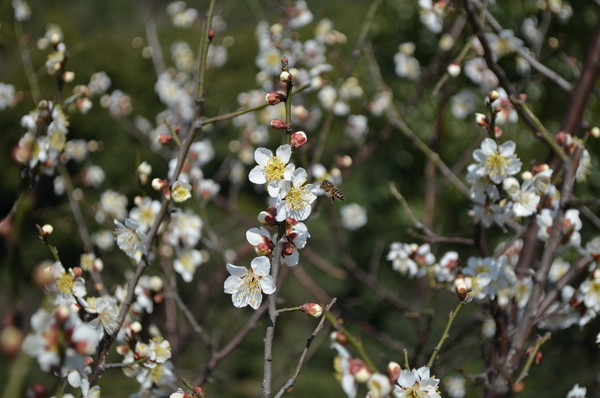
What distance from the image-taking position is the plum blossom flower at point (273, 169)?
1.21 metres

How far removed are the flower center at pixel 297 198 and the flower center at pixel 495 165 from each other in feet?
1.80

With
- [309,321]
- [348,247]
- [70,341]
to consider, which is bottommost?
[309,321]

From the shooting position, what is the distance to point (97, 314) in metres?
1.35

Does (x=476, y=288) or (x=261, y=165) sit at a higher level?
(x=261, y=165)

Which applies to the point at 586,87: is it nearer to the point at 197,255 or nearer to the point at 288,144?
the point at 288,144

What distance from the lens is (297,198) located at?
1.23m

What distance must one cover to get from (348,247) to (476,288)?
16.1 feet

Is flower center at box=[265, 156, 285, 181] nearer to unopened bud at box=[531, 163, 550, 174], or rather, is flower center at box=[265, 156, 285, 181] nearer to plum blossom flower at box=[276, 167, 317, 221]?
plum blossom flower at box=[276, 167, 317, 221]

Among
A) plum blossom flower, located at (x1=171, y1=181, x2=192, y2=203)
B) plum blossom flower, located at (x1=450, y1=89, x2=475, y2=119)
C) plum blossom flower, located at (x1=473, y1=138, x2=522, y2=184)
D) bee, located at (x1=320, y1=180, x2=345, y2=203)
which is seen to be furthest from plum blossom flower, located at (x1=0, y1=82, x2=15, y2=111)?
plum blossom flower, located at (x1=450, y1=89, x2=475, y2=119)

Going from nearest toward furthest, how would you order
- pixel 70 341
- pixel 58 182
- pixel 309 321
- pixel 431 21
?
pixel 70 341, pixel 431 21, pixel 58 182, pixel 309 321

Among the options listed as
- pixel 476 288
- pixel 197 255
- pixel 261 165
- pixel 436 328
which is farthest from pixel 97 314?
pixel 436 328

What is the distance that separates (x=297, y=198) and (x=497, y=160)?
596 millimetres

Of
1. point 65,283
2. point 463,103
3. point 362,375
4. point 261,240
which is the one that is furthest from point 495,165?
point 463,103

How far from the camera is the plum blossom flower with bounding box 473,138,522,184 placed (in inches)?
57.6
